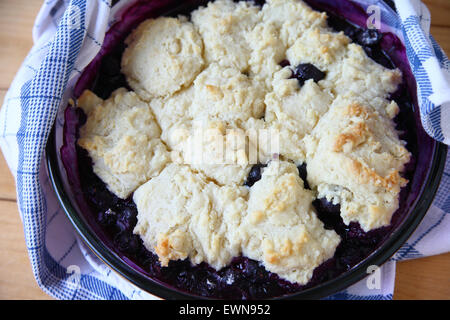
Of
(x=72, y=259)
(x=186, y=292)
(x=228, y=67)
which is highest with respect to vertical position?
(x=228, y=67)

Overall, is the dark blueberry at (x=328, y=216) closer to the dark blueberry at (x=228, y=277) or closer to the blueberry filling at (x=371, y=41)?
the dark blueberry at (x=228, y=277)

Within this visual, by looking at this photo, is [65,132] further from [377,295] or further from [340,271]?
[377,295]

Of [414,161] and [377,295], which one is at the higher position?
[414,161]

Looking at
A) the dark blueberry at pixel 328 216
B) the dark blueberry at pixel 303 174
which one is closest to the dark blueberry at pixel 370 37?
the dark blueberry at pixel 303 174

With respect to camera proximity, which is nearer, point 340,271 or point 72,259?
point 340,271

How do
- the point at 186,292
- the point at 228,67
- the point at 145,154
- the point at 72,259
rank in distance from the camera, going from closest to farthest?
the point at 186,292, the point at 145,154, the point at 228,67, the point at 72,259

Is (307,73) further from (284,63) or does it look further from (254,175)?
(254,175)

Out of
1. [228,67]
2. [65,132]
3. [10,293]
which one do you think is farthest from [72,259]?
[228,67]

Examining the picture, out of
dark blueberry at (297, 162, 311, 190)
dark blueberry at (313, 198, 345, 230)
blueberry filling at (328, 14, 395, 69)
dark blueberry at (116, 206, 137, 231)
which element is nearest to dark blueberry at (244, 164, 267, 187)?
dark blueberry at (297, 162, 311, 190)
